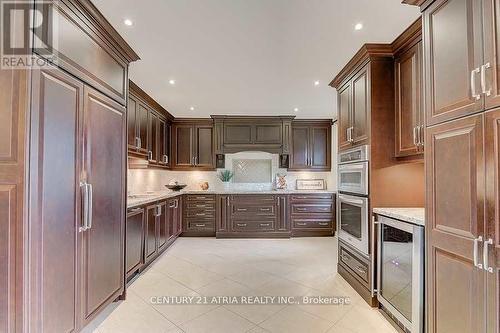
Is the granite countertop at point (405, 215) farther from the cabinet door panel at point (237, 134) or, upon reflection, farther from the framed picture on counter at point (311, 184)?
the cabinet door panel at point (237, 134)

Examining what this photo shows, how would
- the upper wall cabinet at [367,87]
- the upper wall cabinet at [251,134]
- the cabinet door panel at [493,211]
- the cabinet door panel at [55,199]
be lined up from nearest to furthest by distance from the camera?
the cabinet door panel at [493,211]
the cabinet door panel at [55,199]
the upper wall cabinet at [367,87]
the upper wall cabinet at [251,134]

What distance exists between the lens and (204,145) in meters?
5.86

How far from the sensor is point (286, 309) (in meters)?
2.46

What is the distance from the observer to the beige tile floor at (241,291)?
2.20 metres

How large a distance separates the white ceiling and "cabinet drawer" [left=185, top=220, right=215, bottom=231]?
8.58 feet

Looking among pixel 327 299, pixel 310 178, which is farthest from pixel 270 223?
pixel 327 299

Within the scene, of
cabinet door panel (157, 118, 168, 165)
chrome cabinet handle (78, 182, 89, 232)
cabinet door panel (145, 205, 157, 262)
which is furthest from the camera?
cabinet door panel (157, 118, 168, 165)

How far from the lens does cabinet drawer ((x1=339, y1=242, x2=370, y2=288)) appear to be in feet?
8.76

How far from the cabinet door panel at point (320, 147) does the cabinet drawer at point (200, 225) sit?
2523 millimetres

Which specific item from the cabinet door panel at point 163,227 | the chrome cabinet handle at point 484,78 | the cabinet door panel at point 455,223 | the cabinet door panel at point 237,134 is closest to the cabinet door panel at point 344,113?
the cabinet door panel at point 455,223

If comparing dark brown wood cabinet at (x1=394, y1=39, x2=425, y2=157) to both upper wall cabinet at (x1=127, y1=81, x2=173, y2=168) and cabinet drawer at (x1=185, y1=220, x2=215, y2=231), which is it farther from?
cabinet drawer at (x1=185, y1=220, x2=215, y2=231)

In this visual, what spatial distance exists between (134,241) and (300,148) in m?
3.95

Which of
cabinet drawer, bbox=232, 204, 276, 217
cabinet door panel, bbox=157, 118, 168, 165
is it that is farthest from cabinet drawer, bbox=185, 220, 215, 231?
cabinet door panel, bbox=157, 118, 168, 165

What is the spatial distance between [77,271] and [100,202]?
0.54 meters
